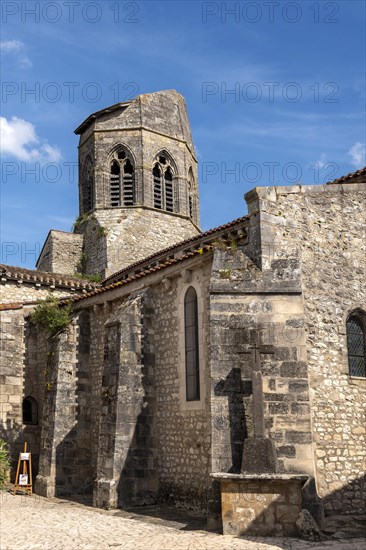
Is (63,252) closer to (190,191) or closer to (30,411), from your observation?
(190,191)

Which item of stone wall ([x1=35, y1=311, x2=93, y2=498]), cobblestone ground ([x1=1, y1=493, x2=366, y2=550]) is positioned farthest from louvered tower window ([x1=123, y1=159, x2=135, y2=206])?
cobblestone ground ([x1=1, y1=493, x2=366, y2=550])

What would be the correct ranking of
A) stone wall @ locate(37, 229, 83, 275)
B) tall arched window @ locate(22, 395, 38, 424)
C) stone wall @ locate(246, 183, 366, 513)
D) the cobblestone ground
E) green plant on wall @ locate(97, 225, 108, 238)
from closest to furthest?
1. the cobblestone ground
2. stone wall @ locate(246, 183, 366, 513)
3. tall arched window @ locate(22, 395, 38, 424)
4. green plant on wall @ locate(97, 225, 108, 238)
5. stone wall @ locate(37, 229, 83, 275)

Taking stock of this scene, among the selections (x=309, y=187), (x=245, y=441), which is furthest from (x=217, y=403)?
(x=309, y=187)

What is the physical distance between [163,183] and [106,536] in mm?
19769

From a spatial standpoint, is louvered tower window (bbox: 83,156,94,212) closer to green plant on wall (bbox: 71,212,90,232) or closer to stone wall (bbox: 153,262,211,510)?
green plant on wall (bbox: 71,212,90,232)

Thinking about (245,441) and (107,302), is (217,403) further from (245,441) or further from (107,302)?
(107,302)

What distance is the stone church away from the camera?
11320 mm

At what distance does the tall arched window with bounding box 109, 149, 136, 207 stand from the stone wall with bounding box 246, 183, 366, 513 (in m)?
15.4

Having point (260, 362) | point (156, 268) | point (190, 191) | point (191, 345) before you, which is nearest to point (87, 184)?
point (190, 191)

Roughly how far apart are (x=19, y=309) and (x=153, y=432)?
7.09 metres

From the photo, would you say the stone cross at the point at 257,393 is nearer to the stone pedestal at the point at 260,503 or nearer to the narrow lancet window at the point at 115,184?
the stone pedestal at the point at 260,503

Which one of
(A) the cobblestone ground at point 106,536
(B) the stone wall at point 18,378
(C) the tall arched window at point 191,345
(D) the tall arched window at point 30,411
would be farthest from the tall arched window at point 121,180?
(A) the cobblestone ground at point 106,536

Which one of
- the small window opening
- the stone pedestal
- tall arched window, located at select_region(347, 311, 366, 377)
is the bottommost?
the stone pedestal

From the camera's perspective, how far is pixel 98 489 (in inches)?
552
